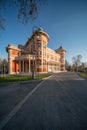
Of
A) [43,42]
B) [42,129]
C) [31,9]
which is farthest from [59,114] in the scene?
[43,42]

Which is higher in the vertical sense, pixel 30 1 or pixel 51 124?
pixel 30 1

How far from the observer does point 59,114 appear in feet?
17.6

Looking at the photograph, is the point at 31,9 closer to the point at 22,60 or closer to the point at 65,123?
the point at 65,123

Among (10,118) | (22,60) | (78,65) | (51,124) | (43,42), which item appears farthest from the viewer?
(78,65)

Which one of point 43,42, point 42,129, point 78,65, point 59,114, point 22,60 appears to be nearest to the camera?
point 42,129

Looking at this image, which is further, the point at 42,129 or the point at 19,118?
the point at 19,118

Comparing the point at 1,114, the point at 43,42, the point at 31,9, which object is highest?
the point at 43,42

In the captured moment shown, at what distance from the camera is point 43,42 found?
65.7m

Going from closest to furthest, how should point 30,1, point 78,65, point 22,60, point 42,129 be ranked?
point 42,129
point 30,1
point 22,60
point 78,65

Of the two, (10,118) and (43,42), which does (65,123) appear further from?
(43,42)

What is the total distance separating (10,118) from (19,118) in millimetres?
321

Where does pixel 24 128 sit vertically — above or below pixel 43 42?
below

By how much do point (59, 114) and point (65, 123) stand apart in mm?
942

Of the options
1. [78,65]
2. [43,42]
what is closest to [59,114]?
[43,42]
